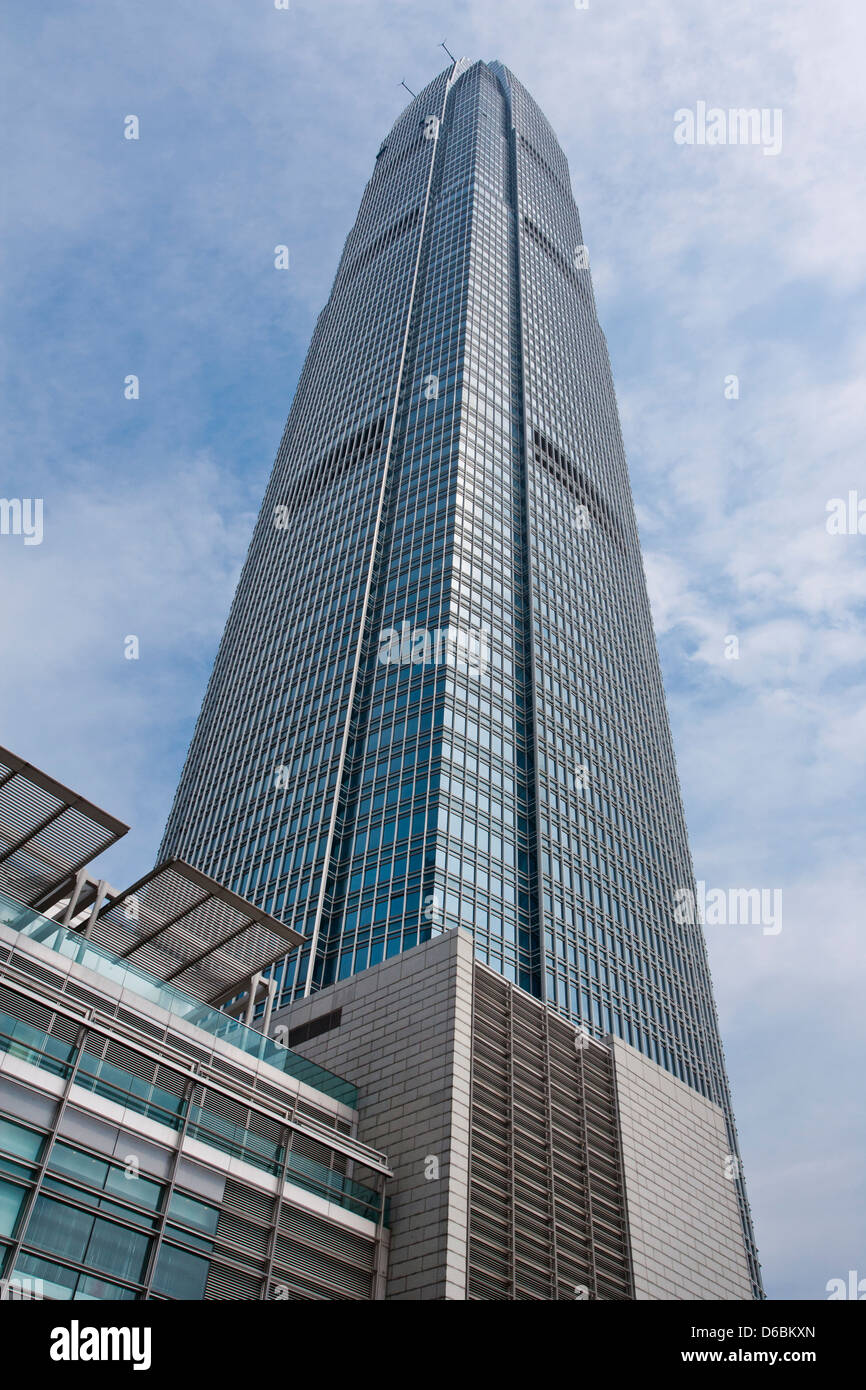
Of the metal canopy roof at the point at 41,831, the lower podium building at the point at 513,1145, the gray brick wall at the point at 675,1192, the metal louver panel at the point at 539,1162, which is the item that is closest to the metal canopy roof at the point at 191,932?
the metal canopy roof at the point at 41,831

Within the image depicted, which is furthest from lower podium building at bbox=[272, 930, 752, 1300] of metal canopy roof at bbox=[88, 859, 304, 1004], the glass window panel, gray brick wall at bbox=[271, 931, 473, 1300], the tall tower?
the tall tower

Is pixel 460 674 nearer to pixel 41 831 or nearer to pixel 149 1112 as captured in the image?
pixel 41 831

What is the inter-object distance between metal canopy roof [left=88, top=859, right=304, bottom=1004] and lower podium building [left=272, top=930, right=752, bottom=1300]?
5.54 meters

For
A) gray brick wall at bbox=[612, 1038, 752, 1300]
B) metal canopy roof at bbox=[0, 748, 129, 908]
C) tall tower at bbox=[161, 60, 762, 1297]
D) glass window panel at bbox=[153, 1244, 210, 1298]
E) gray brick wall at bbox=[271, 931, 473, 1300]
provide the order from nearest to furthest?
glass window panel at bbox=[153, 1244, 210, 1298] → metal canopy roof at bbox=[0, 748, 129, 908] → gray brick wall at bbox=[271, 931, 473, 1300] → gray brick wall at bbox=[612, 1038, 752, 1300] → tall tower at bbox=[161, 60, 762, 1297]

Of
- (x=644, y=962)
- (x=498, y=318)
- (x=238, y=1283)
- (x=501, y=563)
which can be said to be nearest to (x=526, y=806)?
(x=644, y=962)

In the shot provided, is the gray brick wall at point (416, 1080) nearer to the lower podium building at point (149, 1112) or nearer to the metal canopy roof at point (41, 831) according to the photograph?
the lower podium building at point (149, 1112)

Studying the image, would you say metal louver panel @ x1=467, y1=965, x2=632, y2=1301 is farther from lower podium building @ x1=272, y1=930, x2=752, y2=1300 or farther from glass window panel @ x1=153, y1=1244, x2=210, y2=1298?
glass window panel @ x1=153, y1=1244, x2=210, y2=1298

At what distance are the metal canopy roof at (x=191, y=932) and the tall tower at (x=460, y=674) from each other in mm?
28478

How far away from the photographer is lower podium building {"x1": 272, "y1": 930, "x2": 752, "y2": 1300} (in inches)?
1337

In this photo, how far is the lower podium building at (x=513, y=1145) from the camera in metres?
34.0

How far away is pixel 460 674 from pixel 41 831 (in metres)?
50.2

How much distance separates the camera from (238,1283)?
94.6ft

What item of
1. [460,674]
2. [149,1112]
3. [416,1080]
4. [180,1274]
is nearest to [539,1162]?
[416,1080]
